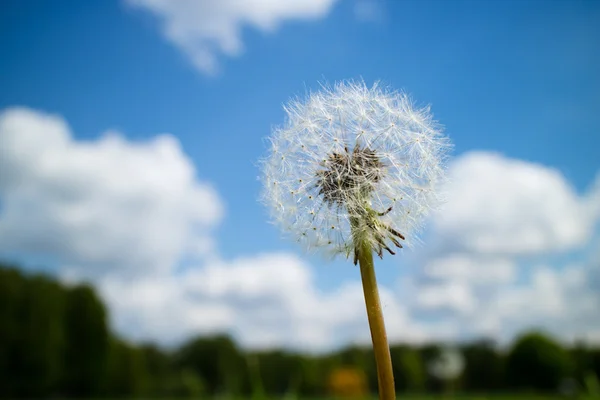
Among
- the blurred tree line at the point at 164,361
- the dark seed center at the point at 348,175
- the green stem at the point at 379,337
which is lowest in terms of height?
the green stem at the point at 379,337

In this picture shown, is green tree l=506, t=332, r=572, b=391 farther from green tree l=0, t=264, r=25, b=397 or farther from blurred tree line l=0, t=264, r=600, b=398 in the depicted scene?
green tree l=0, t=264, r=25, b=397

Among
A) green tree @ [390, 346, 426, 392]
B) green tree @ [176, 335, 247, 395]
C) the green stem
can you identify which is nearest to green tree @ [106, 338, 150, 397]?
green tree @ [176, 335, 247, 395]

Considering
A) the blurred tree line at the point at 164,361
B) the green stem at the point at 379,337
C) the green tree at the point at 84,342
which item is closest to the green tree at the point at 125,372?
the blurred tree line at the point at 164,361

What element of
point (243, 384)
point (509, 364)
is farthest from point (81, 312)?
point (509, 364)

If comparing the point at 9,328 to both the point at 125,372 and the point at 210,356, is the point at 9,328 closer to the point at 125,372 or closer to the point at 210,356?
the point at 125,372

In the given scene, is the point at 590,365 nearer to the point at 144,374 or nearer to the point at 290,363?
the point at 290,363

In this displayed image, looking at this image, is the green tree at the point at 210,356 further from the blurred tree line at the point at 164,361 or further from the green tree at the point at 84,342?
the green tree at the point at 84,342
